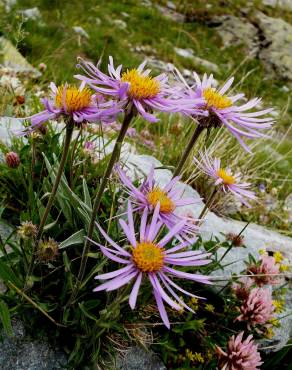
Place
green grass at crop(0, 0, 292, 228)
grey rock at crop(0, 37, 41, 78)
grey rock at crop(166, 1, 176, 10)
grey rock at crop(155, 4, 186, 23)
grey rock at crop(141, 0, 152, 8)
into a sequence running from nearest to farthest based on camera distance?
1. grey rock at crop(0, 37, 41, 78)
2. green grass at crop(0, 0, 292, 228)
3. grey rock at crop(141, 0, 152, 8)
4. grey rock at crop(155, 4, 186, 23)
5. grey rock at crop(166, 1, 176, 10)

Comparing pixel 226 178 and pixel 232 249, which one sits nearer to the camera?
pixel 226 178

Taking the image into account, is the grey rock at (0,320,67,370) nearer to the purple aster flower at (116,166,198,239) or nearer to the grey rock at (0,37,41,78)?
the purple aster flower at (116,166,198,239)

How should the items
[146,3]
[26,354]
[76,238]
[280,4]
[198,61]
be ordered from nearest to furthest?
[76,238] → [26,354] → [198,61] → [146,3] → [280,4]

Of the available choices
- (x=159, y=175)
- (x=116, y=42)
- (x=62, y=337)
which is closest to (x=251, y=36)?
(x=116, y=42)

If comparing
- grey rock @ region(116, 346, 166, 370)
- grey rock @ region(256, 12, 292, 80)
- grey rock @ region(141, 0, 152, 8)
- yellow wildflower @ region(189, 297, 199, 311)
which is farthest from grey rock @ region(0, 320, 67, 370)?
grey rock @ region(141, 0, 152, 8)

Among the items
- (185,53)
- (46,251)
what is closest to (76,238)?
(46,251)

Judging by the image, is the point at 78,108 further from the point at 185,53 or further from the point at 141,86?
the point at 185,53

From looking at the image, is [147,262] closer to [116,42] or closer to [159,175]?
[159,175]
